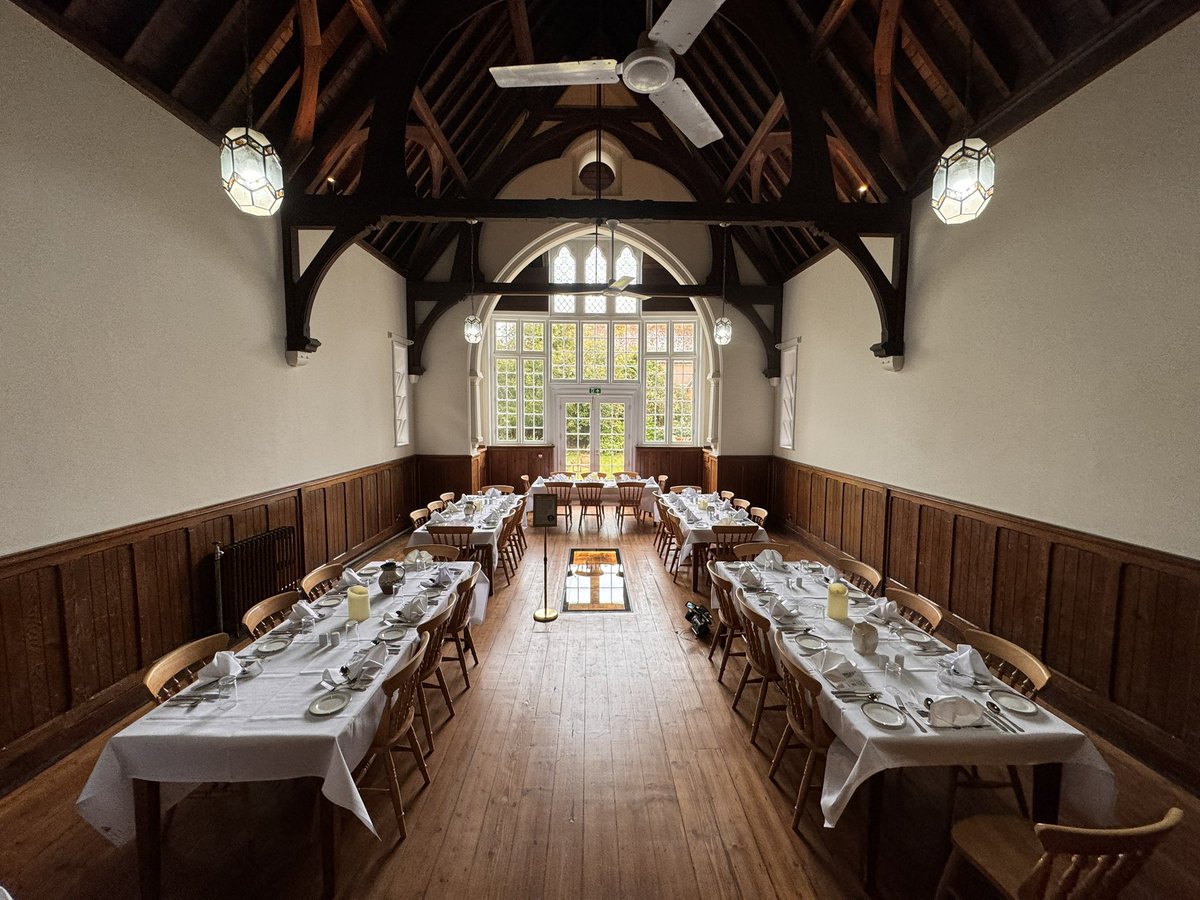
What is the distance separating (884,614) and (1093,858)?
Answer: 1624 mm

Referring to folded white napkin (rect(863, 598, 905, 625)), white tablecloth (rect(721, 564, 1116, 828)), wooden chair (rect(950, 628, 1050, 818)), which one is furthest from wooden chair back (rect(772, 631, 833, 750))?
folded white napkin (rect(863, 598, 905, 625))

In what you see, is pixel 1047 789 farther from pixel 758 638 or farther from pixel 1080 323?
pixel 1080 323

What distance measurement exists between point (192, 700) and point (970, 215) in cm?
516

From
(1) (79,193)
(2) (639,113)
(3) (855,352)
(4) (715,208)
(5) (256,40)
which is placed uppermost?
(2) (639,113)

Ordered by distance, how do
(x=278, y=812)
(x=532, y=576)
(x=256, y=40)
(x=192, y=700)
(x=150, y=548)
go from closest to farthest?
(x=192, y=700) → (x=278, y=812) → (x=150, y=548) → (x=256, y=40) → (x=532, y=576)

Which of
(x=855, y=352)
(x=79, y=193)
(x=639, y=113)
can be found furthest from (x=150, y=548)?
(x=639, y=113)

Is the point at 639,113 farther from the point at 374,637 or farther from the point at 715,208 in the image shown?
the point at 374,637

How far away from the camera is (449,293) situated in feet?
31.7

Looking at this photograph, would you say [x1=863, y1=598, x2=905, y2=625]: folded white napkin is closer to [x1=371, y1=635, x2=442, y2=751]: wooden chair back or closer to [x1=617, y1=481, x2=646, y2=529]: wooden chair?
[x1=371, y1=635, x2=442, y2=751]: wooden chair back

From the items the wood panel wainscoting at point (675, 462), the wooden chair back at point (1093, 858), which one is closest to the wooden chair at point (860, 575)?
the wooden chair back at point (1093, 858)

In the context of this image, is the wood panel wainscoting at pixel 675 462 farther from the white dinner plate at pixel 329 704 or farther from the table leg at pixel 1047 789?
the white dinner plate at pixel 329 704

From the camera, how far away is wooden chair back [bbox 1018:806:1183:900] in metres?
1.55

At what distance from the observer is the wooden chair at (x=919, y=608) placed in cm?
338

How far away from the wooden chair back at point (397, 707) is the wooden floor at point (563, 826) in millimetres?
516
